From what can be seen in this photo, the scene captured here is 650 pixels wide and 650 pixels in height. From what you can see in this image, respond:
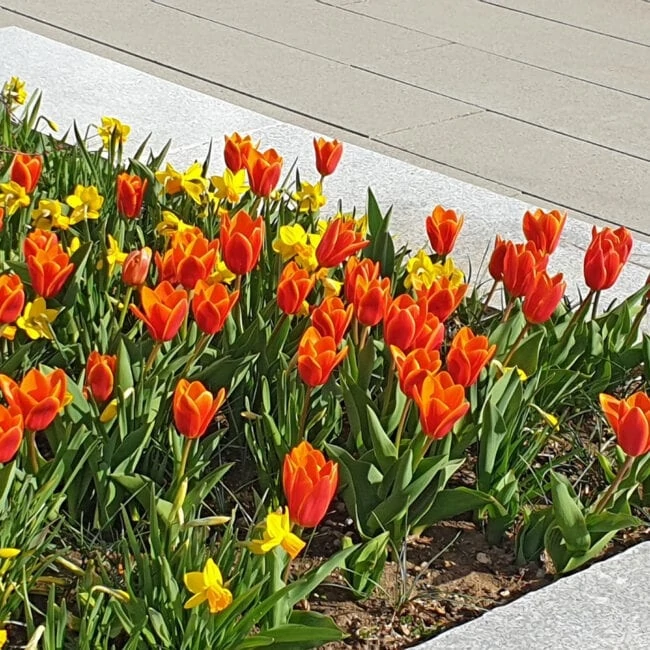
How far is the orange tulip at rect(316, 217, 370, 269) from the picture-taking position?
2.92 m

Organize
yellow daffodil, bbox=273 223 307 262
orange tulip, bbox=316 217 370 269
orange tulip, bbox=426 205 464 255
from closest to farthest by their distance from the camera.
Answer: orange tulip, bbox=316 217 370 269
yellow daffodil, bbox=273 223 307 262
orange tulip, bbox=426 205 464 255

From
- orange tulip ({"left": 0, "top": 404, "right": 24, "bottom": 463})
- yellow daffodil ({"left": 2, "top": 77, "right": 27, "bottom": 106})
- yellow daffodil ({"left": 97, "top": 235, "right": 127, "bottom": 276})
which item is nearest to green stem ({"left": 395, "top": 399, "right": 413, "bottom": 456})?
orange tulip ({"left": 0, "top": 404, "right": 24, "bottom": 463})

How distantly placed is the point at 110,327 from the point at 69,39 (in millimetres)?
4125

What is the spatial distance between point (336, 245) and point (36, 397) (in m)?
0.91

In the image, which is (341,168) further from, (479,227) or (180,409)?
(180,409)

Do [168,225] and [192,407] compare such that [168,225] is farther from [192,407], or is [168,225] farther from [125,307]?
[192,407]

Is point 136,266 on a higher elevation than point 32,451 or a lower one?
higher

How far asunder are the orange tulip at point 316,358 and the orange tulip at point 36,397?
0.45 metres

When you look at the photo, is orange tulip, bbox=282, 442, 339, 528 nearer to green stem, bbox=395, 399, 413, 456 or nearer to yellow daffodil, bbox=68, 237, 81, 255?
green stem, bbox=395, 399, 413, 456

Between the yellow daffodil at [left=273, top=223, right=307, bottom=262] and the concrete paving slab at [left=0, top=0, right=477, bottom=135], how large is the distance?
271 cm

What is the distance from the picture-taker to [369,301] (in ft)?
8.83

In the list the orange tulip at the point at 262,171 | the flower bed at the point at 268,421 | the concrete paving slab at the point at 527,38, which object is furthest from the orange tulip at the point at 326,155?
the concrete paving slab at the point at 527,38

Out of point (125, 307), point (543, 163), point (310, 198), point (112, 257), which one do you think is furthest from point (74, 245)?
point (543, 163)

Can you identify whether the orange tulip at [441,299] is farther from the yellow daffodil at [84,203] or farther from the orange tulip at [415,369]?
the yellow daffodil at [84,203]
